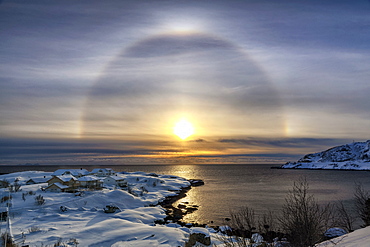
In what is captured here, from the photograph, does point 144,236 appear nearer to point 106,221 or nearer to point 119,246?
point 119,246

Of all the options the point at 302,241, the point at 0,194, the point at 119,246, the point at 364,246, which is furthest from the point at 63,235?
the point at 364,246

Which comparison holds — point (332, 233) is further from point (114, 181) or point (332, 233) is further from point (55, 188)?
point (114, 181)

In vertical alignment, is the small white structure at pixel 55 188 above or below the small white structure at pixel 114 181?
above

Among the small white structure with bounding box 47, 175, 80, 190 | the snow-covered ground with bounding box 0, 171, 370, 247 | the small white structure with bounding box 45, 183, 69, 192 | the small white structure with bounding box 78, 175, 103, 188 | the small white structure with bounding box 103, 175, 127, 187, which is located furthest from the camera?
the small white structure with bounding box 103, 175, 127, 187

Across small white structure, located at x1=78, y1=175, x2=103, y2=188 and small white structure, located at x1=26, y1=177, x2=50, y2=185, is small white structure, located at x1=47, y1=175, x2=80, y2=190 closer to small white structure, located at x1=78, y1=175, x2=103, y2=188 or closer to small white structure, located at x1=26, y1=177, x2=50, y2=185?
small white structure, located at x1=78, y1=175, x2=103, y2=188

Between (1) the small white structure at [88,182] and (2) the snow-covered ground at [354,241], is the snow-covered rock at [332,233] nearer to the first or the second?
(2) the snow-covered ground at [354,241]

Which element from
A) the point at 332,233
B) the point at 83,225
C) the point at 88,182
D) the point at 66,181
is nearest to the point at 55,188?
the point at 66,181

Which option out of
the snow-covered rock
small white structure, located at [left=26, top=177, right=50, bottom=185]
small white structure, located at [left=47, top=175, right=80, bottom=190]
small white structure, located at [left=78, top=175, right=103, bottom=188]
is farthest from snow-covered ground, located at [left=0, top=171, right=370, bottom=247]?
small white structure, located at [left=26, top=177, right=50, bottom=185]

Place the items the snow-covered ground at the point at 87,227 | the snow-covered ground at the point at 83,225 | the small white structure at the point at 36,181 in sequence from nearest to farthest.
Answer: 1. the snow-covered ground at the point at 87,227
2. the snow-covered ground at the point at 83,225
3. the small white structure at the point at 36,181

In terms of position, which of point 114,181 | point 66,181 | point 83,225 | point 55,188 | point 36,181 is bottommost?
point 114,181

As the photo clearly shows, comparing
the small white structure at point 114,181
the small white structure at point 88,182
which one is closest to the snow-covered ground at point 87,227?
the small white structure at point 88,182

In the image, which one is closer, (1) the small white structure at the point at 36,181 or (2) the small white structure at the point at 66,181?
(2) the small white structure at the point at 66,181
